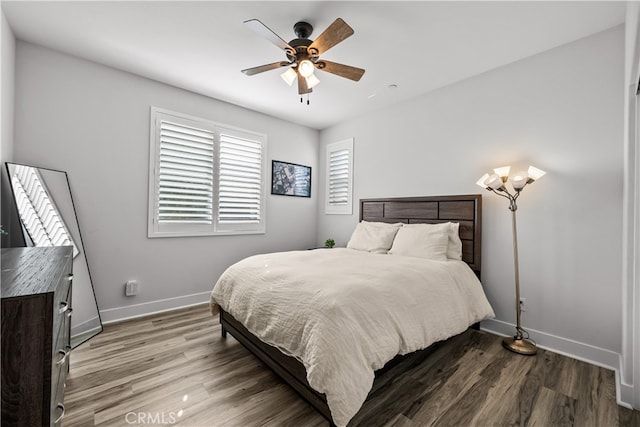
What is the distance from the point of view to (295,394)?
1.86 meters

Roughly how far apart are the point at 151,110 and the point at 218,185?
116cm

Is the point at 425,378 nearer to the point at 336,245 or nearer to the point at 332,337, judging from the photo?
the point at 332,337

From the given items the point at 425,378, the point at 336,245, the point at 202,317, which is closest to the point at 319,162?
the point at 336,245

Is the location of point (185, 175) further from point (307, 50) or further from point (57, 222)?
point (307, 50)

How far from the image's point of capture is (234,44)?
252 centimetres

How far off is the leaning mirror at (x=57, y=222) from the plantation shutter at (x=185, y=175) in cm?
83

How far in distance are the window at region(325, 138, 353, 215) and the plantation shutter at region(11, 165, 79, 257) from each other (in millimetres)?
3448

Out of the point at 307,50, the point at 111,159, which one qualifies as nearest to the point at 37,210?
the point at 111,159

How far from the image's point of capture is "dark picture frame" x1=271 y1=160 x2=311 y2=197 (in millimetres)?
4422

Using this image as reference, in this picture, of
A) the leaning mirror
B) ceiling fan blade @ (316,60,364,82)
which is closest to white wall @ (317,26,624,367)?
ceiling fan blade @ (316,60,364,82)

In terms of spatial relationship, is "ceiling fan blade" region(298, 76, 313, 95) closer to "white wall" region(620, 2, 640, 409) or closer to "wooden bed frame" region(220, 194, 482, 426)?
"wooden bed frame" region(220, 194, 482, 426)

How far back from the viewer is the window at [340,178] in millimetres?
4504

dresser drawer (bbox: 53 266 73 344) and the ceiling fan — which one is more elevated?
the ceiling fan

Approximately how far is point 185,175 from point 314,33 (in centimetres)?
227
